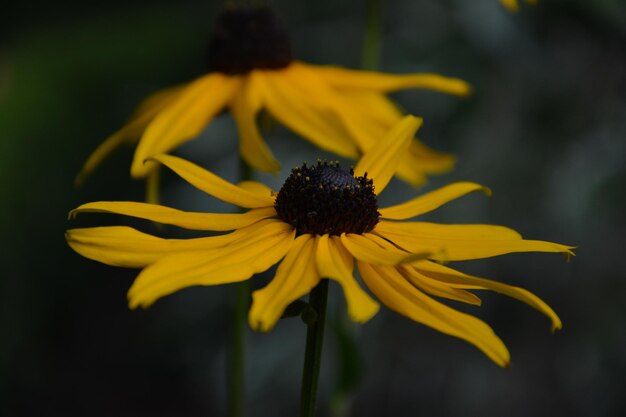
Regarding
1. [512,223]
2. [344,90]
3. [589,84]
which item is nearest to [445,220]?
[512,223]

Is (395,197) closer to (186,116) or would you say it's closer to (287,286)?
(186,116)

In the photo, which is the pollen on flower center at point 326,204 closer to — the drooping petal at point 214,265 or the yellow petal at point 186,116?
the drooping petal at point 214,265

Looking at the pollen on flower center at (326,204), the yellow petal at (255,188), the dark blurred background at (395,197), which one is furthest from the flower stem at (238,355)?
the dark blurred background at (395,197)

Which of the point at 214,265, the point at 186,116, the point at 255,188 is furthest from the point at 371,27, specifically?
the point at 214,265

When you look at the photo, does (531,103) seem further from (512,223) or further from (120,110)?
(120,110)

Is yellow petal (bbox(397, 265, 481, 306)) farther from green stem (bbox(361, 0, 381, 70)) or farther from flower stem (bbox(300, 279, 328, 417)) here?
green stem (bbox(361, 0, 381, 70))
